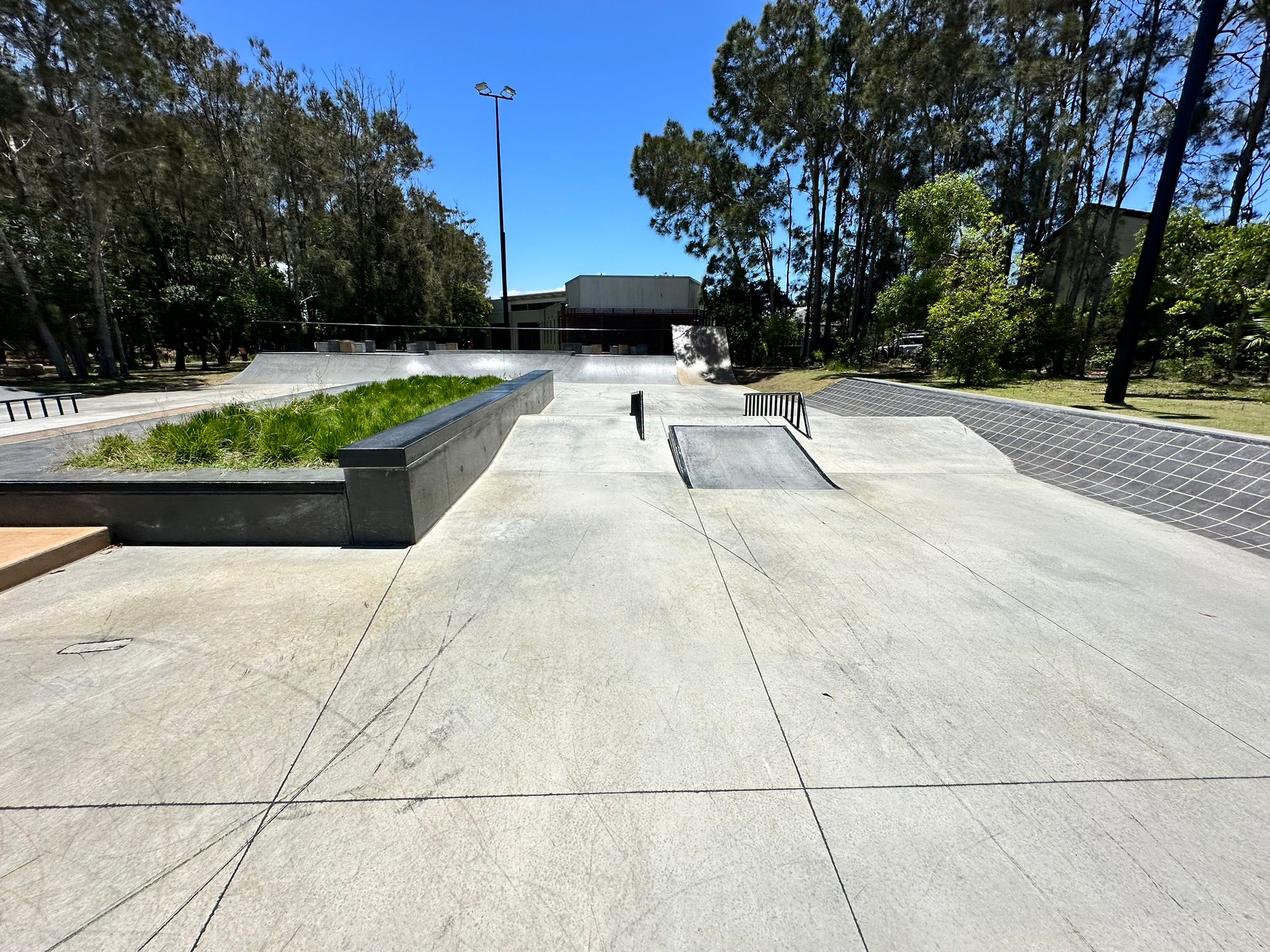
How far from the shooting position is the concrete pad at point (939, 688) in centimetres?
230

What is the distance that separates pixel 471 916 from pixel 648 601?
218 centimetres

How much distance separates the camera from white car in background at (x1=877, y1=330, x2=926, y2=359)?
86.1 ft

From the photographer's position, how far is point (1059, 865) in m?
1.83

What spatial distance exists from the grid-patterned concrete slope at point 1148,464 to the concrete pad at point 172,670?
7.75 m

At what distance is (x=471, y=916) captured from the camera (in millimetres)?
1617

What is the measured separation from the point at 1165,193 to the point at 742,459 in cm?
984

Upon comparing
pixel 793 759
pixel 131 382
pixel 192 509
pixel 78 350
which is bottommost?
pixel 793 759

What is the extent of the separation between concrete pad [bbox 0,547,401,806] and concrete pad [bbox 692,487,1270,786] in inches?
97.4

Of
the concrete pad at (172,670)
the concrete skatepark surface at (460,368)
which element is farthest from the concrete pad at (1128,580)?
the concrete skatepark surface at (460,368)

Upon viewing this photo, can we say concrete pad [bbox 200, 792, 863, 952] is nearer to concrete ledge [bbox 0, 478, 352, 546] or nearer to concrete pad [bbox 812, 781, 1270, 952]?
concrete pad [bbox 812, 781, 1270, 952]

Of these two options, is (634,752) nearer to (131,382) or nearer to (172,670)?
(172,670)

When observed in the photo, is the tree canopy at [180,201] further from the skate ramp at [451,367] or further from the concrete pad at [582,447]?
the concrete pad at [582,447]

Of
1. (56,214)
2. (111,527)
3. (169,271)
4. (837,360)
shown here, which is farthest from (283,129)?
(111,527)

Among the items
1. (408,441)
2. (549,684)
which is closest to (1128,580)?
(549,684)
